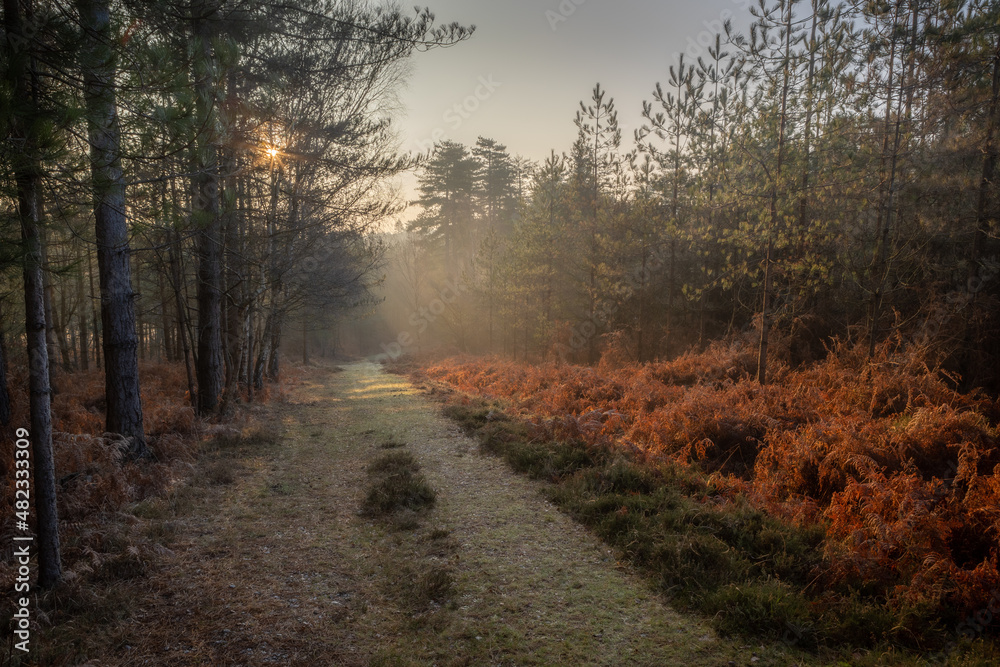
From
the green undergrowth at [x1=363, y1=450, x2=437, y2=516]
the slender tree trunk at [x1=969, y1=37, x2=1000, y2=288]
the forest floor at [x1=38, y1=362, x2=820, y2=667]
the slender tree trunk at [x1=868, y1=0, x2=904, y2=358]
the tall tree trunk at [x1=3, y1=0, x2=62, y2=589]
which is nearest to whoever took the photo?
the tall tree trunk at [x1=3, y1=0, x2=62, y2=589]

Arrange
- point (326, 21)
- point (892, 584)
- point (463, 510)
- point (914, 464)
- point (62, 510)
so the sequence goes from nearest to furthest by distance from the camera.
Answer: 1. point (892, 584)
2. point (62, 510)
3. point (914, 464)
4. point (463, 510)
5. point (326, 21)

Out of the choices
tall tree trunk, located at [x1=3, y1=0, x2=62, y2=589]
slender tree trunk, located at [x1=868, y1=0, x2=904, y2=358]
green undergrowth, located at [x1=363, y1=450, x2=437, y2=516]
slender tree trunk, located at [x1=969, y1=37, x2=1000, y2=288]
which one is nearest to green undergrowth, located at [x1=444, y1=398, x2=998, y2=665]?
green undergrowth, located at [x1=363, y1=450, x2=437, y2=516]

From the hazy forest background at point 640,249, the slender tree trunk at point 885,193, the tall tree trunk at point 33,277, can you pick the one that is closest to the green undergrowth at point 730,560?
the hazy forest background at point 640,249

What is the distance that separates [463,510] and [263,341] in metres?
11.3

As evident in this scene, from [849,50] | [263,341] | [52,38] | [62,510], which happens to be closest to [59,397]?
[263,341]

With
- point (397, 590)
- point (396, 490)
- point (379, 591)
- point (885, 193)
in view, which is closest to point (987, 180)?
point (885, 193)

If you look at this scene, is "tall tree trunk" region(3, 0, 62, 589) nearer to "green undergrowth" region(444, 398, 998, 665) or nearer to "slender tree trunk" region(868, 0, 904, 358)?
"green undergrowth" region(444, 398, 998, 665)

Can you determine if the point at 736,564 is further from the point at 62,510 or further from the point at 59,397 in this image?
the point at 59,397

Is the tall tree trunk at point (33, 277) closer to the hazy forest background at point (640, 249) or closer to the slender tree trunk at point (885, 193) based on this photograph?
the hazy forest background at point (640, 249)

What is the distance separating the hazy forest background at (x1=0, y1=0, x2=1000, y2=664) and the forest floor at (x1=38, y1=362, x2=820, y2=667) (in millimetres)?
1058

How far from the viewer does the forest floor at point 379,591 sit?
3752mm

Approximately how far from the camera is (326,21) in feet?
30.1

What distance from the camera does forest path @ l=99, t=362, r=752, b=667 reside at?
3.79 meters

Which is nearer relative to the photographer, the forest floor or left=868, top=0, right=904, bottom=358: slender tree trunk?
the forest floor
